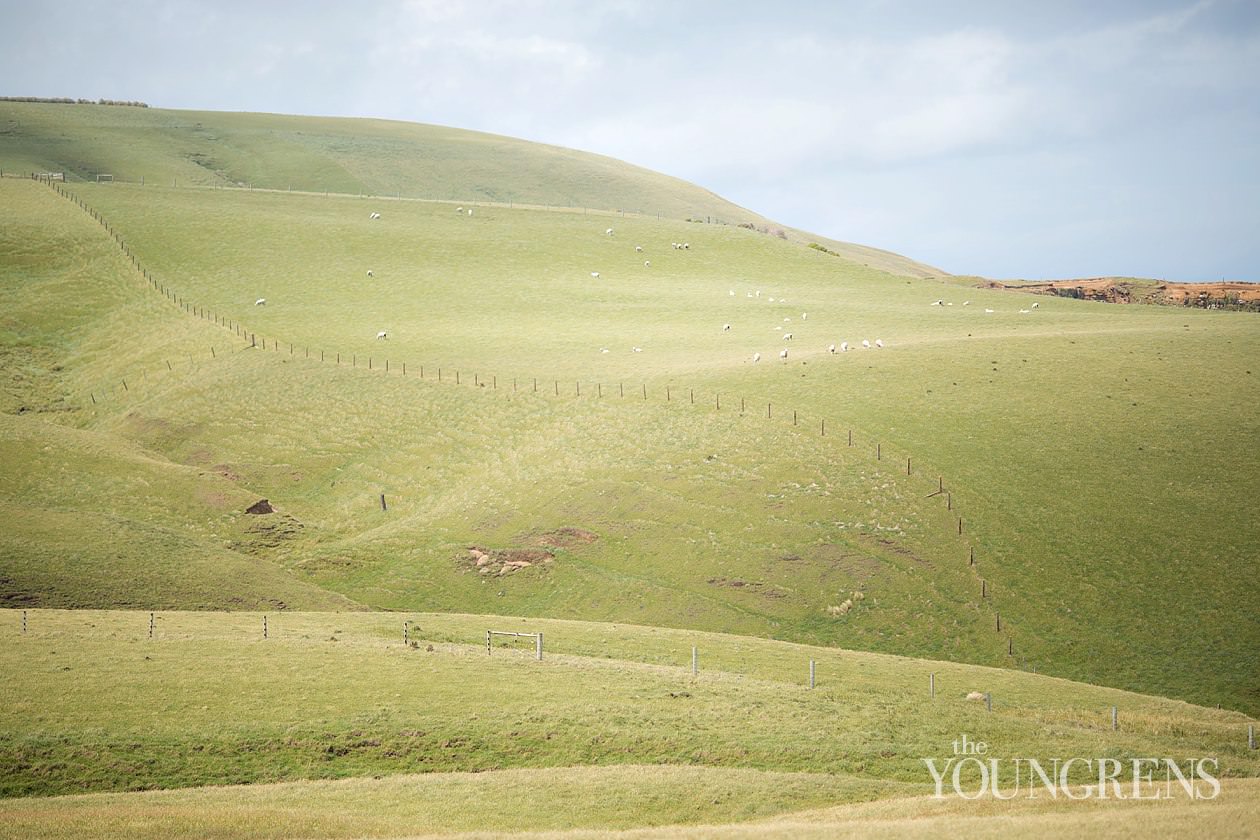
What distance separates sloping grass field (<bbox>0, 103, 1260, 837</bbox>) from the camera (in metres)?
25.0

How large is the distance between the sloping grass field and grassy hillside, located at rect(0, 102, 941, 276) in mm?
48594

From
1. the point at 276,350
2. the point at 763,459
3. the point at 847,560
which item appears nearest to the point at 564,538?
the point at 763,459

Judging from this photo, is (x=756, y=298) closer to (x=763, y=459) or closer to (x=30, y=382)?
(x=763, y=459)

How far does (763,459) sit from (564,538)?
38.0ft

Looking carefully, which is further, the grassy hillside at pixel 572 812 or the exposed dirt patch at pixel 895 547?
the exposed dirt patch at pixel 895 547

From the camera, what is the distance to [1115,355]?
212 ft

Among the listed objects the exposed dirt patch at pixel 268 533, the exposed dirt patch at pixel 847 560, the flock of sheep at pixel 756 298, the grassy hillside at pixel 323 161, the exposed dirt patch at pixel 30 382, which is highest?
the grassy hillside at pixel 323 161

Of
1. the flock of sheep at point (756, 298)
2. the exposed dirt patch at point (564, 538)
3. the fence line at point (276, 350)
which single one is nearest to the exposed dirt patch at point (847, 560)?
the fence line at point (276, 350)

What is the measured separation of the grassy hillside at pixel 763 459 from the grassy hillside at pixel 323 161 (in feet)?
203

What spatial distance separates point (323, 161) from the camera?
519ft

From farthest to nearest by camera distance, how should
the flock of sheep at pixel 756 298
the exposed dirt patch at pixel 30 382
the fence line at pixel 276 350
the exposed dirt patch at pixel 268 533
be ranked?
the flock of sheep at pixel 756 298 → the exposed dirt patch at pixel 30 382 → the exposed dirt patch at pixel 268 533 → the fence line at pixel 276 350

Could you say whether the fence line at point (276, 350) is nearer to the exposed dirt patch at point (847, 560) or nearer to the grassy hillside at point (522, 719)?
the exposed dirt patch at point (847, 560)

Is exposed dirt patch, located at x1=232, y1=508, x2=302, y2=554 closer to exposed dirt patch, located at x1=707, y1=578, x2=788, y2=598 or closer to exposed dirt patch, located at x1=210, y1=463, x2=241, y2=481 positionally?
exposed dirt patch, located at x1=210, y1=463, x2=241, y2=481

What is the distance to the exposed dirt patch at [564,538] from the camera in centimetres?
4834
